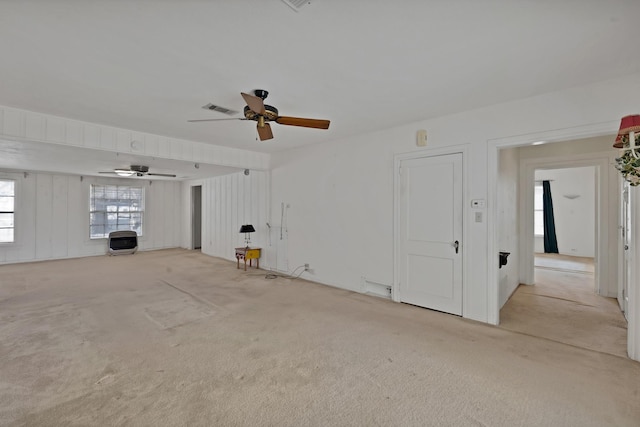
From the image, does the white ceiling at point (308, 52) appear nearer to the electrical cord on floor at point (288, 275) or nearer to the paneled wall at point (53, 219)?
the electrical cord on floor at point (288, 275)

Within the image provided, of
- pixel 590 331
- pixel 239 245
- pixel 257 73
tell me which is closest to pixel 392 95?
pixel 257 73

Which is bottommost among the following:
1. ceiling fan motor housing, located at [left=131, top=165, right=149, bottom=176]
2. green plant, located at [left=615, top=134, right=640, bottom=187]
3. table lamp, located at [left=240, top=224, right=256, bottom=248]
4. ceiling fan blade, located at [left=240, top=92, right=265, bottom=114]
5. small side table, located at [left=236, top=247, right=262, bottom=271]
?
small side table, located at [left=236, top=247, right=262, bottom=271]

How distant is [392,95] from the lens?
2979 mm

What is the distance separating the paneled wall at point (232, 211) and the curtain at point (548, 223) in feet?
27.7

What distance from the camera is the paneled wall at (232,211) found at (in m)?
6.45

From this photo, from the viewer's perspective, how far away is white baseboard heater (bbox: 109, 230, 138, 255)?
8391mm

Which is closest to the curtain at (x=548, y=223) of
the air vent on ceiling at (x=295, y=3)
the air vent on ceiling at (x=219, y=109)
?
the air vent on ceiling at (x=219, y=109)

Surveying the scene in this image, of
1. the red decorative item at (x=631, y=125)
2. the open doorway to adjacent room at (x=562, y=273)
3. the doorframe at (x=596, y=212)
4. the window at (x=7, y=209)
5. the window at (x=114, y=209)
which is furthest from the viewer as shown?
the window at (x=114, y=209)

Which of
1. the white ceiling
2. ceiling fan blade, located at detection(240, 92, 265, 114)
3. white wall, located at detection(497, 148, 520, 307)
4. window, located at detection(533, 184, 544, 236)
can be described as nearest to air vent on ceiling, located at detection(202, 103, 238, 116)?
the white ceiling

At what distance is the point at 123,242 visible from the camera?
858 centimetres

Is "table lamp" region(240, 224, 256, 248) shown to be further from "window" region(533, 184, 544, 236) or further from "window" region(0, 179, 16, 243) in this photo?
"window" region(533, 184, 544, 236)

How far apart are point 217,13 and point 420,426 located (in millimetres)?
2835

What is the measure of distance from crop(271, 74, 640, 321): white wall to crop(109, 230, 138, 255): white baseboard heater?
5.51 m

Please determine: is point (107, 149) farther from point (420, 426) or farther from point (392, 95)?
point (420, 426)
